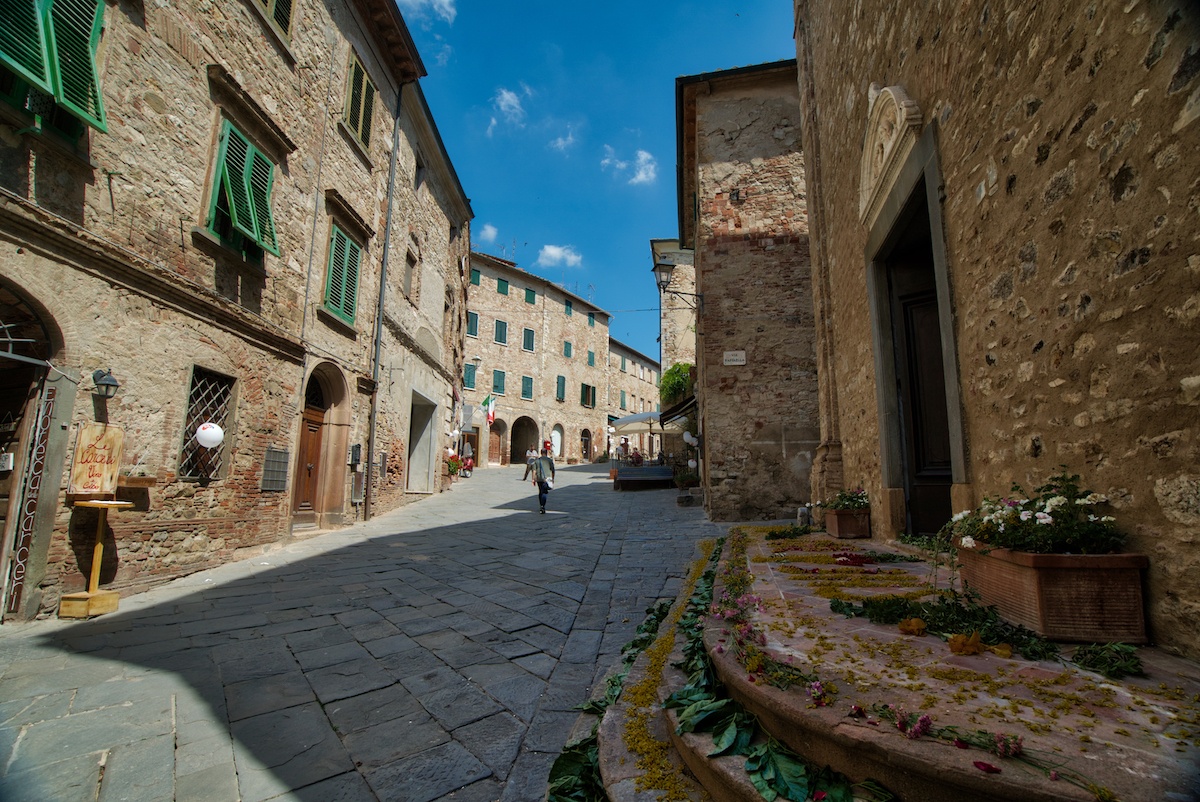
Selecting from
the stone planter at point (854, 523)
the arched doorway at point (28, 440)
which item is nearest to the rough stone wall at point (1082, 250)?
the stone planter at point (854, 523)

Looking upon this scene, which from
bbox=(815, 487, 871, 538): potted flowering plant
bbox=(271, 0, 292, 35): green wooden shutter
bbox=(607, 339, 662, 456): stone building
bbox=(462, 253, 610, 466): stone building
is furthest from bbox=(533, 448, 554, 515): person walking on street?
bbox=(607, 339, 662, 456): stone building

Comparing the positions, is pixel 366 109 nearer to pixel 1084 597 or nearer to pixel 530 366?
pixel 1084 597

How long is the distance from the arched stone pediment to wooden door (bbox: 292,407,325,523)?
25.7ft

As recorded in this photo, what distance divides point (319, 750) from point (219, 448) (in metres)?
5.25

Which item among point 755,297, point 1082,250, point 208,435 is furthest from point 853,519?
point 208,435

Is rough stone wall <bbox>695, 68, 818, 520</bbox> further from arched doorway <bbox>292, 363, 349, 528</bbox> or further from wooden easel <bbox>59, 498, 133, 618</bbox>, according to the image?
wooden easel <bbox>59, 498, 133, 618</bbox>

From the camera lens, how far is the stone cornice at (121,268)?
3.96 meters

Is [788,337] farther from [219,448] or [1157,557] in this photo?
[219,448]

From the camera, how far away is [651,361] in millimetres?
42406

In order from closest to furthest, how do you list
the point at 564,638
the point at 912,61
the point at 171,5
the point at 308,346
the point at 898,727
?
the point at 898,727, the point at 564,638, the point at 912,61, the point at 171,5, the point at 308,346

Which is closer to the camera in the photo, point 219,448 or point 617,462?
point 219,448

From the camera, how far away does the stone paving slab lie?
200cm

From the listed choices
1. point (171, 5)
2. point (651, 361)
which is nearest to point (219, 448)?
point (171, 5)

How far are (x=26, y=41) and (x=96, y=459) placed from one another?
10.7 ft
